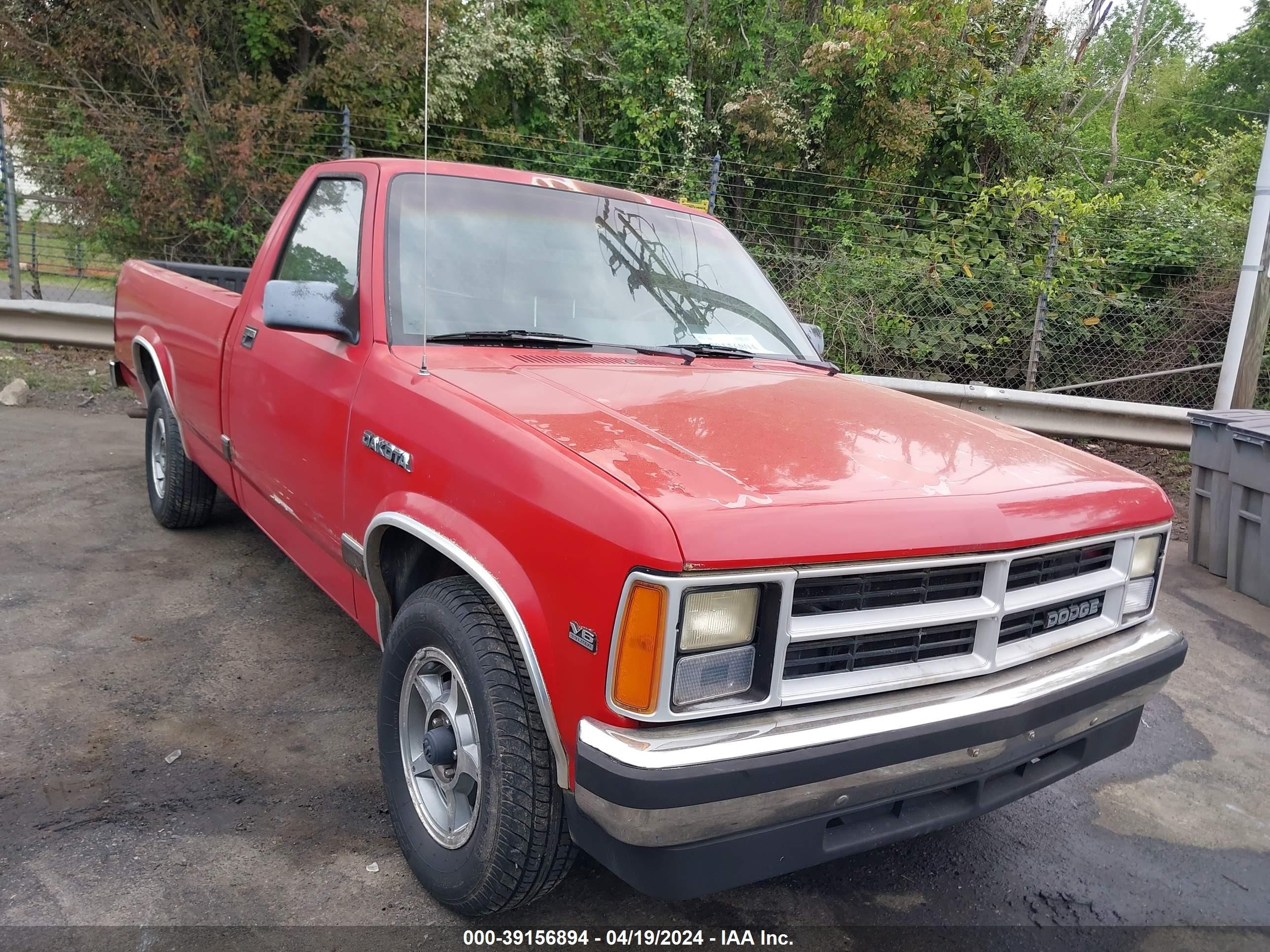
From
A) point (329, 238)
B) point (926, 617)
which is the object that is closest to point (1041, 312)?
point (329, 238)

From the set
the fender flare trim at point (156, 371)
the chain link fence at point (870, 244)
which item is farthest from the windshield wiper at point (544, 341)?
the chain link fence at point (870, 244)

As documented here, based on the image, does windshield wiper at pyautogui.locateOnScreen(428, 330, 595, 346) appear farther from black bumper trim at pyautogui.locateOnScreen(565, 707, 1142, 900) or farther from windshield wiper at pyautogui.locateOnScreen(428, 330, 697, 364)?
black bumper trim at pyautogui.locateOnScreen(565, 707, 1142, 900)

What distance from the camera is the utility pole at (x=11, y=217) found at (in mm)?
9180

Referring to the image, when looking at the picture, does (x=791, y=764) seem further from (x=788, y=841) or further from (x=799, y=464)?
(x=799, y=464)

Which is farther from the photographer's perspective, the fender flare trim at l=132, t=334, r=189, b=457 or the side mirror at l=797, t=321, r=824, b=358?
the fender flare trim at l=132, t=334, r=189, b=457

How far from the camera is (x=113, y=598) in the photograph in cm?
414

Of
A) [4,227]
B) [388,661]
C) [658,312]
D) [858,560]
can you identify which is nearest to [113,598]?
[388,661]

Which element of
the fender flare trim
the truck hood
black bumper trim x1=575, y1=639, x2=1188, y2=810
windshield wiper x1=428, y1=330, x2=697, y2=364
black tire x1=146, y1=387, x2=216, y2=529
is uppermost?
windshield wiper x1=428, y1=330, x2=697, y2=364

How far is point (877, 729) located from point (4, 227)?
10476 millimetres

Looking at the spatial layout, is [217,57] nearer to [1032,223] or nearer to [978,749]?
[1032,223]

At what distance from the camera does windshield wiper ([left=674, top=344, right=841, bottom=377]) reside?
10.7 ft

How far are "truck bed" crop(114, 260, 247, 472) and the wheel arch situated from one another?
1.73 m

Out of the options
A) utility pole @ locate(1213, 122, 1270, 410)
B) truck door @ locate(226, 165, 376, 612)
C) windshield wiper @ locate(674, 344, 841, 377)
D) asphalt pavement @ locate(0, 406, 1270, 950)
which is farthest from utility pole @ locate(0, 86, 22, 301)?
utility pole @ locate(1213, 122, 1270, 410)

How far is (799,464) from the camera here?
2.19 meters
